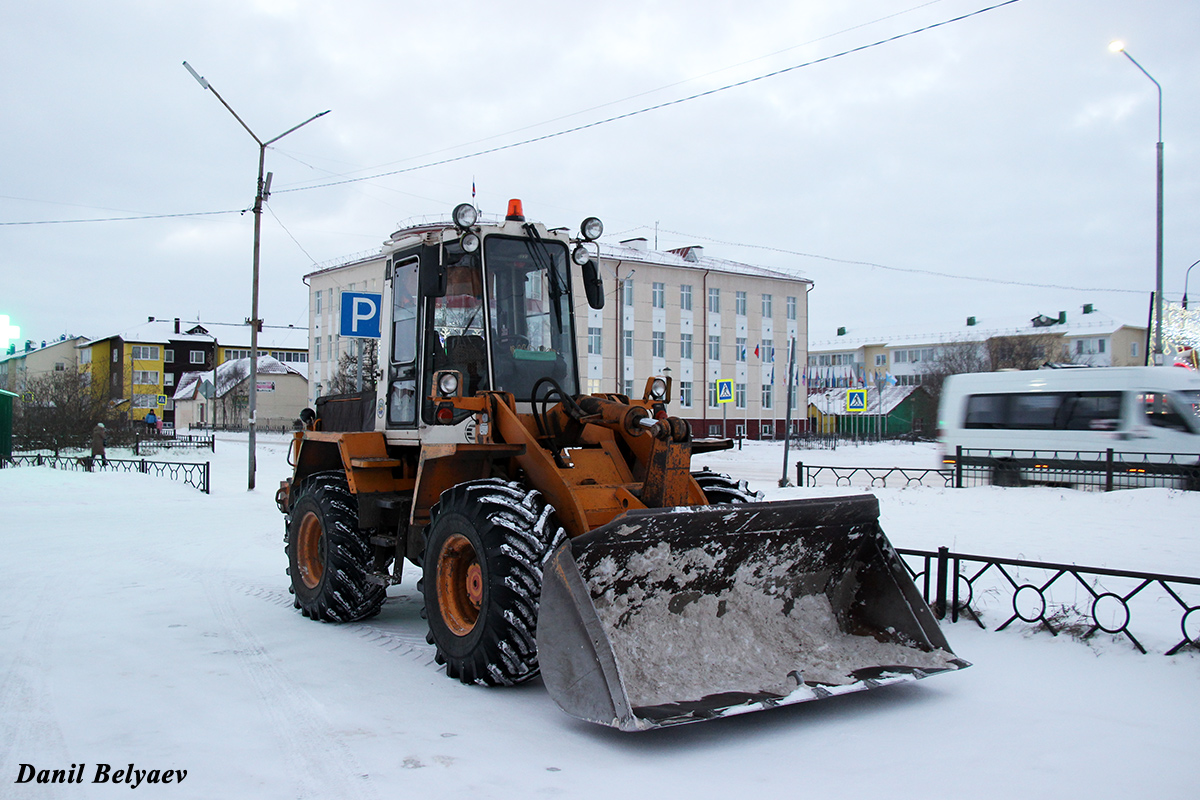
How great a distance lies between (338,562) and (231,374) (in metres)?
75.2

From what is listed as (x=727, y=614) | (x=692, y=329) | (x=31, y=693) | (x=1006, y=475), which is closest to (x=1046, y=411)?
(x=1006, y=475)

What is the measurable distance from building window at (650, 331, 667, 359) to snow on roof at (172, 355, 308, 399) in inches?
1412

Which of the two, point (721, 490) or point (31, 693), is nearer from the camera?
point (31, 693)

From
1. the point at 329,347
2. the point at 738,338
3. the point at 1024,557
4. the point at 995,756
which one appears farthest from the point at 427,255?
the point at 329,347

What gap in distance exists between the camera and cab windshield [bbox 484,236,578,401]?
643 centimetres

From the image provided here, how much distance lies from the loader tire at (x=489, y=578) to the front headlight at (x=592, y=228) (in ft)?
7.33

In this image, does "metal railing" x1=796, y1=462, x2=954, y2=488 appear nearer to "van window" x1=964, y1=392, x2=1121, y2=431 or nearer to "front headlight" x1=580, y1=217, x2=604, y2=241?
"van window" x1=964, y1=392, x2=1121, y2=431

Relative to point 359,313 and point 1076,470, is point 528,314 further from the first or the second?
point 1076,470

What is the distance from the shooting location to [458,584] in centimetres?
564

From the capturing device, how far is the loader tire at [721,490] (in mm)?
6227

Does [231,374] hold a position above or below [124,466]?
above

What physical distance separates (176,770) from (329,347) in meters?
54.6

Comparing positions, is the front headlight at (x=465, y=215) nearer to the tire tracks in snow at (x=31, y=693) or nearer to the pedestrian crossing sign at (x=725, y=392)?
the tire tracks in snow at (x=31, y=693)

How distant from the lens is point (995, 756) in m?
4.22
